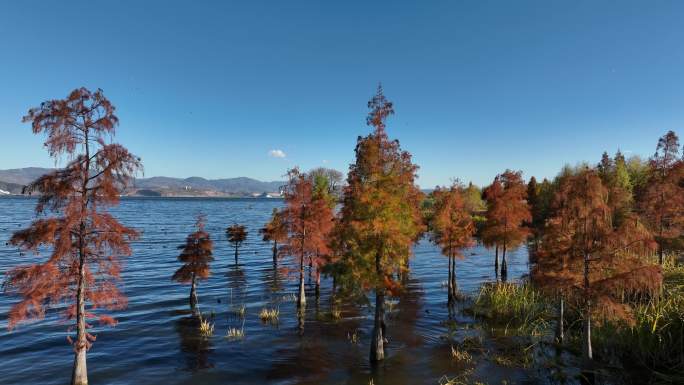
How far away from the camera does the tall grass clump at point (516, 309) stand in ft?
91.6

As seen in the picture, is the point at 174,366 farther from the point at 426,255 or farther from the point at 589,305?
the point at 426,255

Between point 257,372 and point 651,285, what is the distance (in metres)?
20.1

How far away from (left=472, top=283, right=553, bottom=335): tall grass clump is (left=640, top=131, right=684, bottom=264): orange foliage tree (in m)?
13.0

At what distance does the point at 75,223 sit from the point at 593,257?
23.1m

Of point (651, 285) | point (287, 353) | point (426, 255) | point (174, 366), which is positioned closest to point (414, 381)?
point (287, 353)

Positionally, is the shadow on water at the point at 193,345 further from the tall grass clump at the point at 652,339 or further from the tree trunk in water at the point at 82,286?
the tall grass clump at the point at 652,339

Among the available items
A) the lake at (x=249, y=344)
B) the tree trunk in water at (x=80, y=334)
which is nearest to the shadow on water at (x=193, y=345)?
the lake at (x=249, y=344)

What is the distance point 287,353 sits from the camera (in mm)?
25219

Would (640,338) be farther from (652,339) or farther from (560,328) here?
(560,328)

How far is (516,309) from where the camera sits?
30.1 m

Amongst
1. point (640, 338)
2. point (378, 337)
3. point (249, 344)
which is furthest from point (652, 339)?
point (249, 344)

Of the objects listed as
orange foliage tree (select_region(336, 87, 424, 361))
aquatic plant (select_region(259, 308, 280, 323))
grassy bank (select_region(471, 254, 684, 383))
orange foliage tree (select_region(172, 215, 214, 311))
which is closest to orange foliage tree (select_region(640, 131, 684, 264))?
grassy bank (select_region(471, 254, 684, 383))

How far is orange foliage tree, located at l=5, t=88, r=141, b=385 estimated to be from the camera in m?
15.6

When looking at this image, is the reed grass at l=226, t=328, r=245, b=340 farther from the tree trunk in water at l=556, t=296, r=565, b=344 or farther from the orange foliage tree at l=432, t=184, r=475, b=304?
the tree trunk in water at l=556, t=296, r=565, b=344
